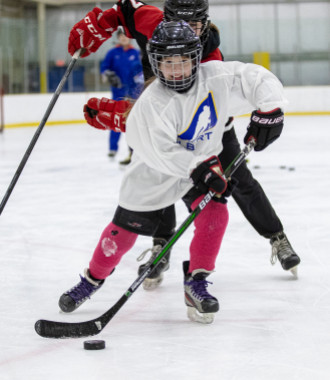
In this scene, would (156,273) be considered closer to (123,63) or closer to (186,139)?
(186,139)

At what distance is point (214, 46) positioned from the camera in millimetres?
2334

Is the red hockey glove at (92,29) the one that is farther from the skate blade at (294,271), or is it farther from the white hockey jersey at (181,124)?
the skate blade at (294,271)

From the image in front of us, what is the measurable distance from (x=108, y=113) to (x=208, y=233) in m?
0.47

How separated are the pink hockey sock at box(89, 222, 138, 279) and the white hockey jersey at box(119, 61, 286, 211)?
0.27 ft

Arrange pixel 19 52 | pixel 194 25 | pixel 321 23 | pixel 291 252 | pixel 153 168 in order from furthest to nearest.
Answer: pixel 321 23 < pixel 19 52 < pixel 291 252 < pixel 194 25 < pixel 153 168

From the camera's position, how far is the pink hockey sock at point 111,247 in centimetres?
213

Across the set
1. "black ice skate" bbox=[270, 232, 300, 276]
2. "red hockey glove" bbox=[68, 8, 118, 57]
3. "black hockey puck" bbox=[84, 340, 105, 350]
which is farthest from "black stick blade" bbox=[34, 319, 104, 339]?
"red hockey glove" bbox=[68, 8, 118, 57]

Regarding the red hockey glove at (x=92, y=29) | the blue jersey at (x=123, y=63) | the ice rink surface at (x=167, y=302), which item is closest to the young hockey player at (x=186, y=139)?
the ice rink surface at (x=167, y=302)

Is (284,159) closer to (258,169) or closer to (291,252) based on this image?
(258,169)

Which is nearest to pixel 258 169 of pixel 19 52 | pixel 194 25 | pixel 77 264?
pixel 77 264

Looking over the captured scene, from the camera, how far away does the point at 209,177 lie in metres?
1.88

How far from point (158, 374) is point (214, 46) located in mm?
1096

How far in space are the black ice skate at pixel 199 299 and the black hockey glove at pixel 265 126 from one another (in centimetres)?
39

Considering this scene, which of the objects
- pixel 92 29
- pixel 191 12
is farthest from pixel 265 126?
pixel 92 29
